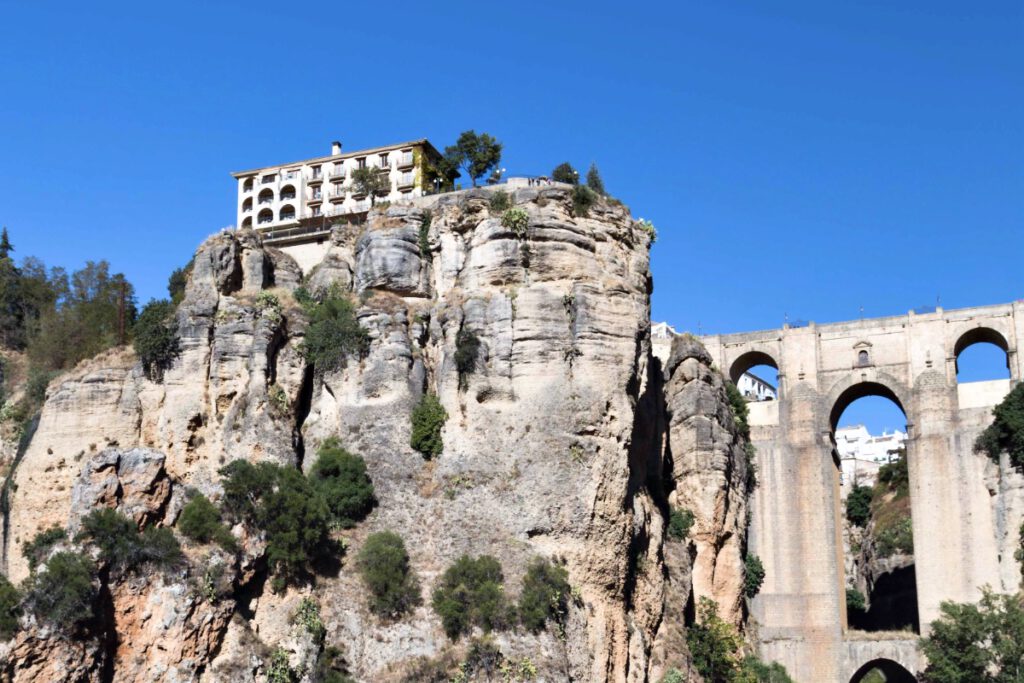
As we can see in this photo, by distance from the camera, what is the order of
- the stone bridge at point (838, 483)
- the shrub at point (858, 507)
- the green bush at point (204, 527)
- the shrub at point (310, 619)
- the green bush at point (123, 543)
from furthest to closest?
the shrub at point (858, 507) → the stone bridge at point (838, 483) → the green bush at point (204, 527) → the shrub at point (310, 619) → the green bush at point (123, 543)

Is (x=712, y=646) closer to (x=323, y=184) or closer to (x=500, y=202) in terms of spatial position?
(x=500, y=202)

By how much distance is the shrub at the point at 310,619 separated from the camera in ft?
123

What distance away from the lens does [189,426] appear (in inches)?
1706

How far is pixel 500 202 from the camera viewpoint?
45.1 metres

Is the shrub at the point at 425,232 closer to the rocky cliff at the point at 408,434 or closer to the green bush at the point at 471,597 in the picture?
the rocky cliff at the point at 408,434

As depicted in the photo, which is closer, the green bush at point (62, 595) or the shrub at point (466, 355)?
the green bush at point (62, 595)

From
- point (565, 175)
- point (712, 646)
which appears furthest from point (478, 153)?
point (712, 646)

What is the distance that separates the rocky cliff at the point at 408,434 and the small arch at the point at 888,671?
46.5 ft

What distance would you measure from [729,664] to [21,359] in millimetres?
30975

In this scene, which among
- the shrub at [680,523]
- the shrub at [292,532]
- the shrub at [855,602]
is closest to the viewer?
the shrub at [292,532]

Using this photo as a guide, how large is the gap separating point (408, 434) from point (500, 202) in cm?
801

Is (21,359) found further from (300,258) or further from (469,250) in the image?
(469,250)

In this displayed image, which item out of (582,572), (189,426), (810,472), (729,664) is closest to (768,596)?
(810,472)

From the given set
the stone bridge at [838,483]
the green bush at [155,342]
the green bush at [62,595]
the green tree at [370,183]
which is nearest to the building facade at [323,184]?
the green tree at [370,183]
